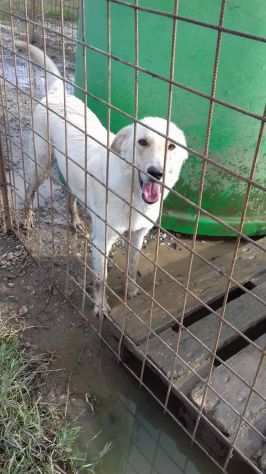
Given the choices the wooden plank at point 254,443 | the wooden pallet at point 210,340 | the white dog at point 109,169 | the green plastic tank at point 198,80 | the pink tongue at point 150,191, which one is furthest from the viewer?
the green plastic tank at point 198,80

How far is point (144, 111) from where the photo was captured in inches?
112

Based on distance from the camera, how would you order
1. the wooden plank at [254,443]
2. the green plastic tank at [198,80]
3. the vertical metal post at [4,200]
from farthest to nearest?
the vertical metal post at [4,200] < the green plastic tank at [198,80] < the wooden plank at [254,443]

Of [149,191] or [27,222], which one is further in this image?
[27,222]

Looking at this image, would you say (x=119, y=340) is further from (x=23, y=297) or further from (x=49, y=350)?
(x=23, y=297)

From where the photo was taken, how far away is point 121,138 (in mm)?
2117

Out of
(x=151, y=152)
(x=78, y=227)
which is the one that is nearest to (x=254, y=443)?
(x=151, y=152)

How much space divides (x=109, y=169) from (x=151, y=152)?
15.4 inches

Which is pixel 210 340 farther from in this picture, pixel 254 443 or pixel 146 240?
pixel 146 240

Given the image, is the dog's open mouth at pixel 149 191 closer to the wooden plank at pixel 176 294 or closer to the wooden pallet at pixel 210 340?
the wooden pallet at pixel 210 340

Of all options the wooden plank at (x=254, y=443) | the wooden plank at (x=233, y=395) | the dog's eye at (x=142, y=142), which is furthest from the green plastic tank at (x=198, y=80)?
the wooden plank at (x=254, y=443)

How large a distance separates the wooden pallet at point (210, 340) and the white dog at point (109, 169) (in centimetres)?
25

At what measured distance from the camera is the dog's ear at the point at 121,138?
2094mm

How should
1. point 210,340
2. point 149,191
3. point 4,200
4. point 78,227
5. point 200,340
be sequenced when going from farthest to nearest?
point 78,227, point 4,200, point 210,340, point 149,191, point 200,340

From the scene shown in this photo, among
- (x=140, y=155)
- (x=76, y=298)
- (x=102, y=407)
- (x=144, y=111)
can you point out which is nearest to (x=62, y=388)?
(x=102, y=407)
